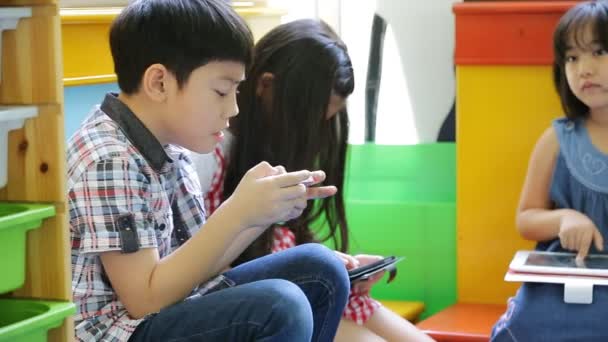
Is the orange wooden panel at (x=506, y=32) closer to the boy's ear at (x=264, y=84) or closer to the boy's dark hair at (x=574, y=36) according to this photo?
the boy's dark hair at (x=574, y=36)

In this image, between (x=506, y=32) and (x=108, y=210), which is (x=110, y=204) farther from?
(x=506, y=32)

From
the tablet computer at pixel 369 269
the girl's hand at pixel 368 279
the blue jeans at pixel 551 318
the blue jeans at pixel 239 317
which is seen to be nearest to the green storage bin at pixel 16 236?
the blue jeans at pixel 239 317

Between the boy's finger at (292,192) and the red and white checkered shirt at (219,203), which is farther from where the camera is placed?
the red and white checkered shirt at (219,203)

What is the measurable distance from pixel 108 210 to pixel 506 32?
0.92 metres

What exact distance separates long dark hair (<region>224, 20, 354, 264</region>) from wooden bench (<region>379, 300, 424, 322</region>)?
430mm

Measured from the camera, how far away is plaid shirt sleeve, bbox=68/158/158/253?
114cm

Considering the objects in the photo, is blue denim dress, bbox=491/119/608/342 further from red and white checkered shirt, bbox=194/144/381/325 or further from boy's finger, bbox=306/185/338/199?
boy's finger, bbox=306/185/338/199

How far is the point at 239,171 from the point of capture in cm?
152

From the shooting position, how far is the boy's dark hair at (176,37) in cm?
123

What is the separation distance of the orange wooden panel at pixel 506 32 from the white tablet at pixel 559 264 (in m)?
0.36

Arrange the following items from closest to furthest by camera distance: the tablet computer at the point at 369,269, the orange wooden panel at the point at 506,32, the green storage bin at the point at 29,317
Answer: the green storage bin at the point at 29,317 → the tablet computer at the point at 369,269 → the orange wooden panel at the point at 506,32

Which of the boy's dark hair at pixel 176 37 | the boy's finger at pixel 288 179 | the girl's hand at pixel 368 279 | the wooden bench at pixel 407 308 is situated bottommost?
the wooden bench at pixel 407 308

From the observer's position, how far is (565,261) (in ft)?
5.19

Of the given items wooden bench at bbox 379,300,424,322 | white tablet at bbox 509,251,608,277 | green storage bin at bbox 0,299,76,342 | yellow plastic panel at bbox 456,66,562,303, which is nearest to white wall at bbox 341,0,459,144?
yellow plastic panel at bbox 456,66,562,303
